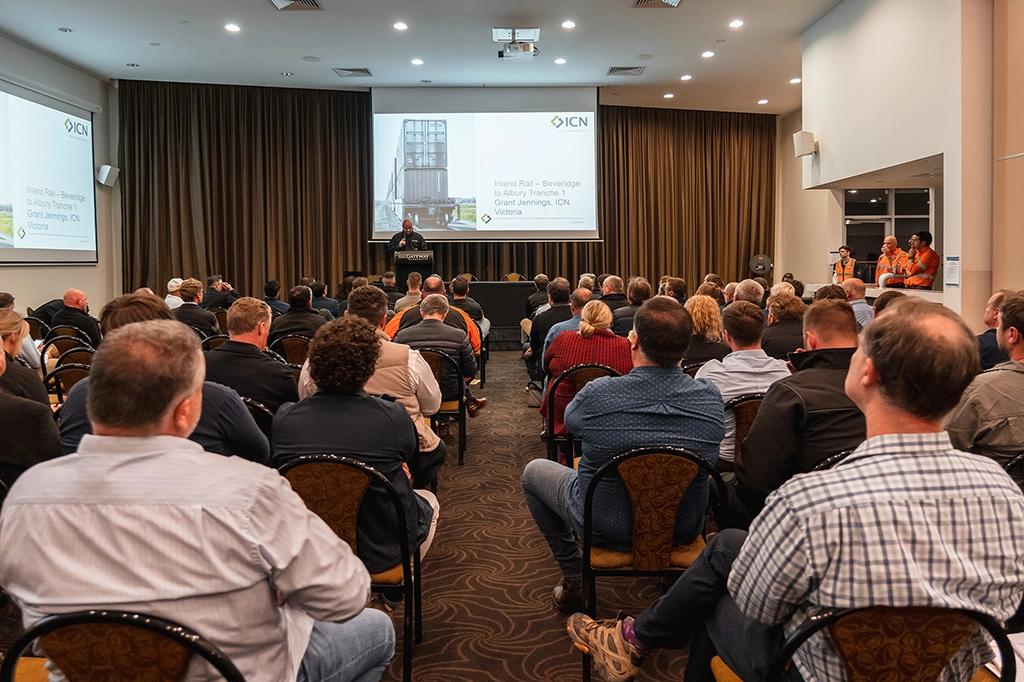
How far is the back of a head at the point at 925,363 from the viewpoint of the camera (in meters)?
1.36

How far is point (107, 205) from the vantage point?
12.4 metres

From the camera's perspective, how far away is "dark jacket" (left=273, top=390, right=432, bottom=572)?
2.32m

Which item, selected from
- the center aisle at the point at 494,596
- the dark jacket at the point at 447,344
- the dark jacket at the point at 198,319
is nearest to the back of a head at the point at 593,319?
the dark jacket at the point at 447,344

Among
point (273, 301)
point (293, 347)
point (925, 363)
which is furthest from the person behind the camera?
point (273, 301)

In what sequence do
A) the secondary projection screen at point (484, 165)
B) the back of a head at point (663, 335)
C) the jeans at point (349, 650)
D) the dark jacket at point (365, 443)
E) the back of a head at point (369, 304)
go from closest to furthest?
1. the jeans at point (349, 650)
2. the dark jacket at point (365, 443)
3. the back of a head at point (663, 335)
4. the back of a head at point (369, 304)
5. the secondary projection screen at point (484, 165)

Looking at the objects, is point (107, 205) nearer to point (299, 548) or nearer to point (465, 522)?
point (465, 522)

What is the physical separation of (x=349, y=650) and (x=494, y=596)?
1.47 meters

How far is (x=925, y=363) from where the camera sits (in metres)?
1.36

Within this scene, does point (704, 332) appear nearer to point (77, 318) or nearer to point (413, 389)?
point (413, 389)

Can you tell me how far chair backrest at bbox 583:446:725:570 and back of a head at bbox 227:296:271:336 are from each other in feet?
5.97

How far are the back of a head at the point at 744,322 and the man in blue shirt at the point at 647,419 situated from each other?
0.72 metres

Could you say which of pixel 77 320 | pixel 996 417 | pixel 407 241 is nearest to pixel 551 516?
pixel 996 417

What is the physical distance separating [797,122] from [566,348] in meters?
11.5

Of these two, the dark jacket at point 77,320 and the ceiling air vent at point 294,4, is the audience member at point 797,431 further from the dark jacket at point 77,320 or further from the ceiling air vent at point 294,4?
the ceiling air vent at point 294,4
